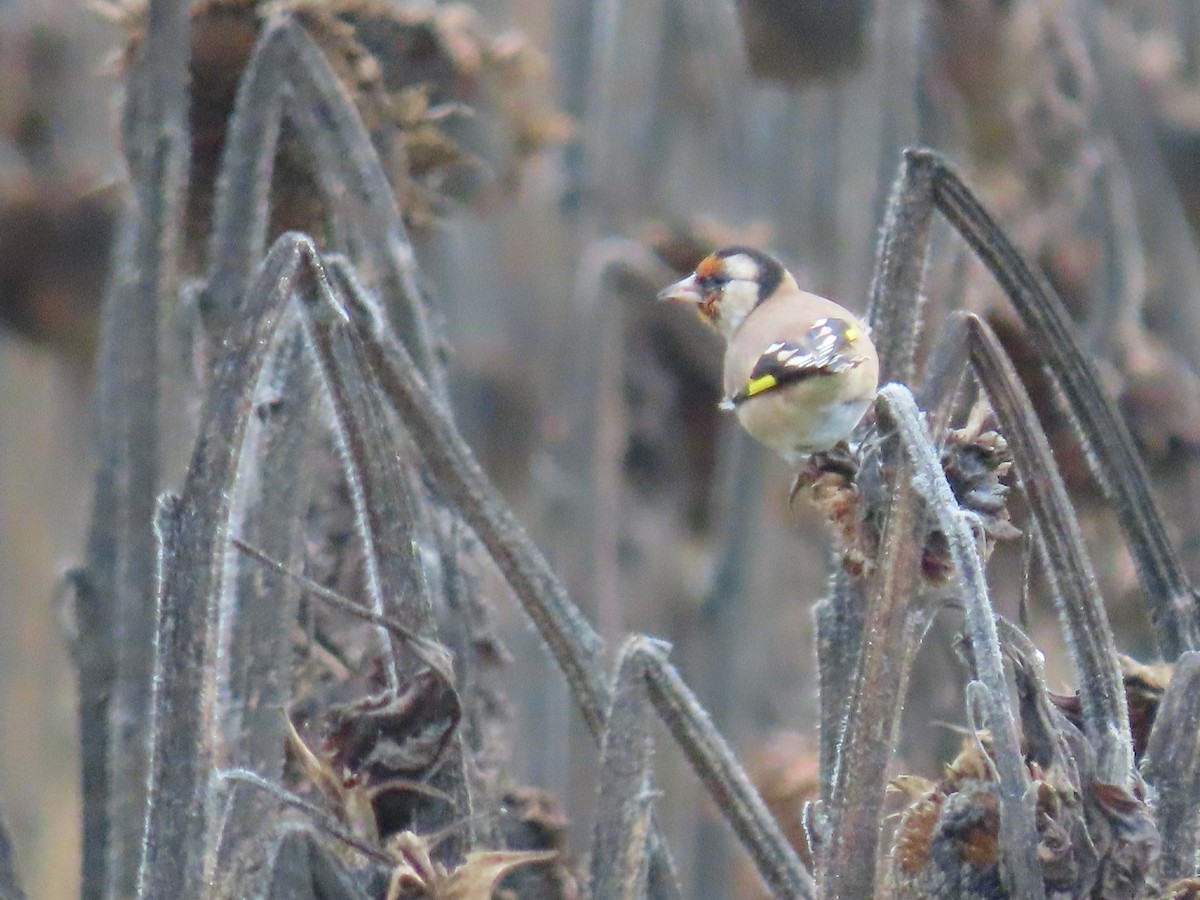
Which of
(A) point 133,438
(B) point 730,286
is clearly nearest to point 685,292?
(B) point 730,286

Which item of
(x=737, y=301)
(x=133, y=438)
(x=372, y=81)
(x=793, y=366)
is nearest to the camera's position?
(x=793, y=366)

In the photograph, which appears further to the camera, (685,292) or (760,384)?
(685,292)

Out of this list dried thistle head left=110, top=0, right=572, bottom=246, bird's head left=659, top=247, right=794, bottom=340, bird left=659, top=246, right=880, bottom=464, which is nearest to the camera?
bird left=659, top=246, right=880, bottom=464

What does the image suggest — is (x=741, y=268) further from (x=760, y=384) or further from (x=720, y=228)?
(x=720, y=228)

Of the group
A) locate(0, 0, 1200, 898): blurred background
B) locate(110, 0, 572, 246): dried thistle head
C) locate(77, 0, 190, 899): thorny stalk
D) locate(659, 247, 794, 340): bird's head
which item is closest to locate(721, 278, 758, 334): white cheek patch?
locate(659, 247, 794, 340): bird's head

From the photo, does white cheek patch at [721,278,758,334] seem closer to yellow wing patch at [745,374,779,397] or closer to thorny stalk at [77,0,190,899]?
yellow wing patch at [745,374,779,397]

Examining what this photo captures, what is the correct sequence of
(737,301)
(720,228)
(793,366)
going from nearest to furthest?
(793,366), (737,301), (720,228)

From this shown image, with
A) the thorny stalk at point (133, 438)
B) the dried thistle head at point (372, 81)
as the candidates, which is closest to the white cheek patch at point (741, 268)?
the dried thistle head at point (372, 81)

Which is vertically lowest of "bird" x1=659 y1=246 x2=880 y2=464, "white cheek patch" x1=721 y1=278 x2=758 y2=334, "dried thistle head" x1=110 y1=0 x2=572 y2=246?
"bird" x1=659 y1=246 x2=880 y2=464

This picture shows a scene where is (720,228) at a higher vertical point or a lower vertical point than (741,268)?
higher

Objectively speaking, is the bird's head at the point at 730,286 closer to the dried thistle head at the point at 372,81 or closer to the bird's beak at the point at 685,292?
the bird's beak at the point at 685,292
